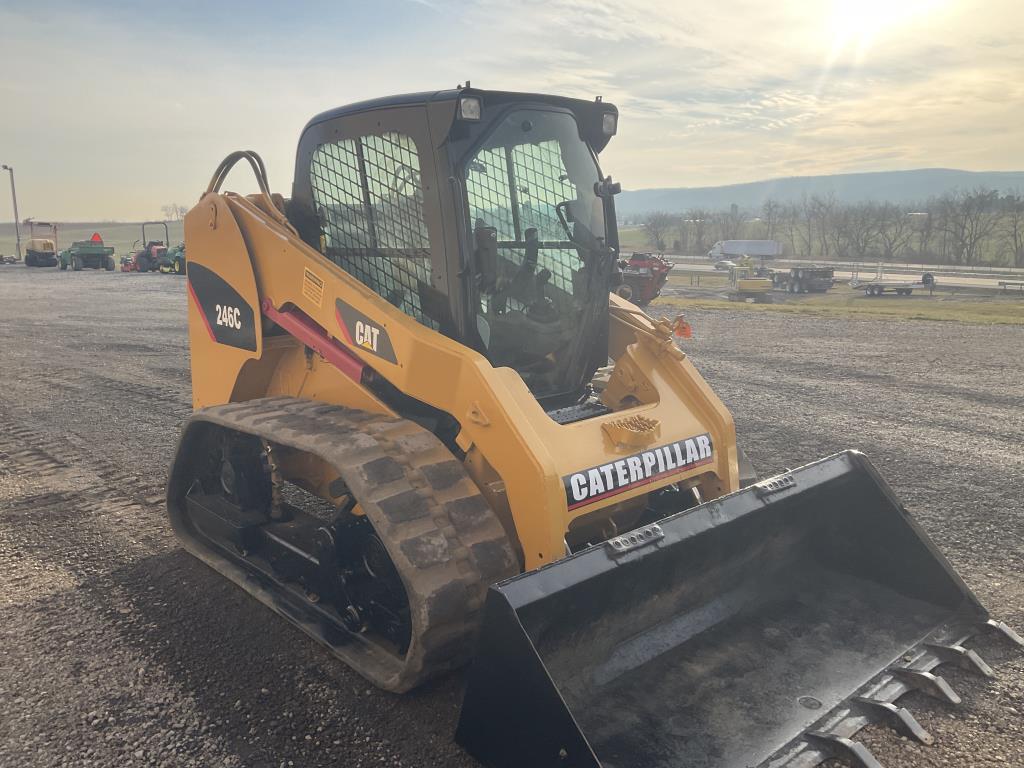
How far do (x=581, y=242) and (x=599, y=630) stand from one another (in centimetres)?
218

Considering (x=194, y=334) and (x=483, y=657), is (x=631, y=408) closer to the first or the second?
(x=483, y=657)

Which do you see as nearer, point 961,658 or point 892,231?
point 961,658

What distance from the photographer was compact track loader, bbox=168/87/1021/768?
304 centimetres

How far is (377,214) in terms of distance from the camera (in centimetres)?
413

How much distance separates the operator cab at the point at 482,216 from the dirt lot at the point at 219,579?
71.2 inches

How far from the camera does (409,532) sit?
3.16 m

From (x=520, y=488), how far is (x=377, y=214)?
5.67ft

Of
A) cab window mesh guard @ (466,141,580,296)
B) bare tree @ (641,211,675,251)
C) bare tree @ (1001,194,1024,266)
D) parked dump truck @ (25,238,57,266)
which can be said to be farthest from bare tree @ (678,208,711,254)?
cab window mesh guard @ (466,141,580,296)

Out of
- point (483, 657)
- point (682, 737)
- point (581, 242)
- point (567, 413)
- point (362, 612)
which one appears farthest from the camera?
point (581, 242)

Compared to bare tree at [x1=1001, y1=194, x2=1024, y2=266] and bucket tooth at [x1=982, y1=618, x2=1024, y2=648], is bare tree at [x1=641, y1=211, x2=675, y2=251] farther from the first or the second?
bucket tooth at [x1=982, y1=618, x2=1024, y2=648]

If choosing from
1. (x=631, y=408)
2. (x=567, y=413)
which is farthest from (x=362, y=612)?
(x=631, y=408)

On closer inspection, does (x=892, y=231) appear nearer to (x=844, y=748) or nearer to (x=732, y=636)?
(x=732, y=636)

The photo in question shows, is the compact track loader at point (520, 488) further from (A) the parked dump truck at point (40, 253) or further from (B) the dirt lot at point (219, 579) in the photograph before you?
(A) the parked dump truck at point (40, 253)

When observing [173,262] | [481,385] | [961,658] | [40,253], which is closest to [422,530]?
[481,385]
